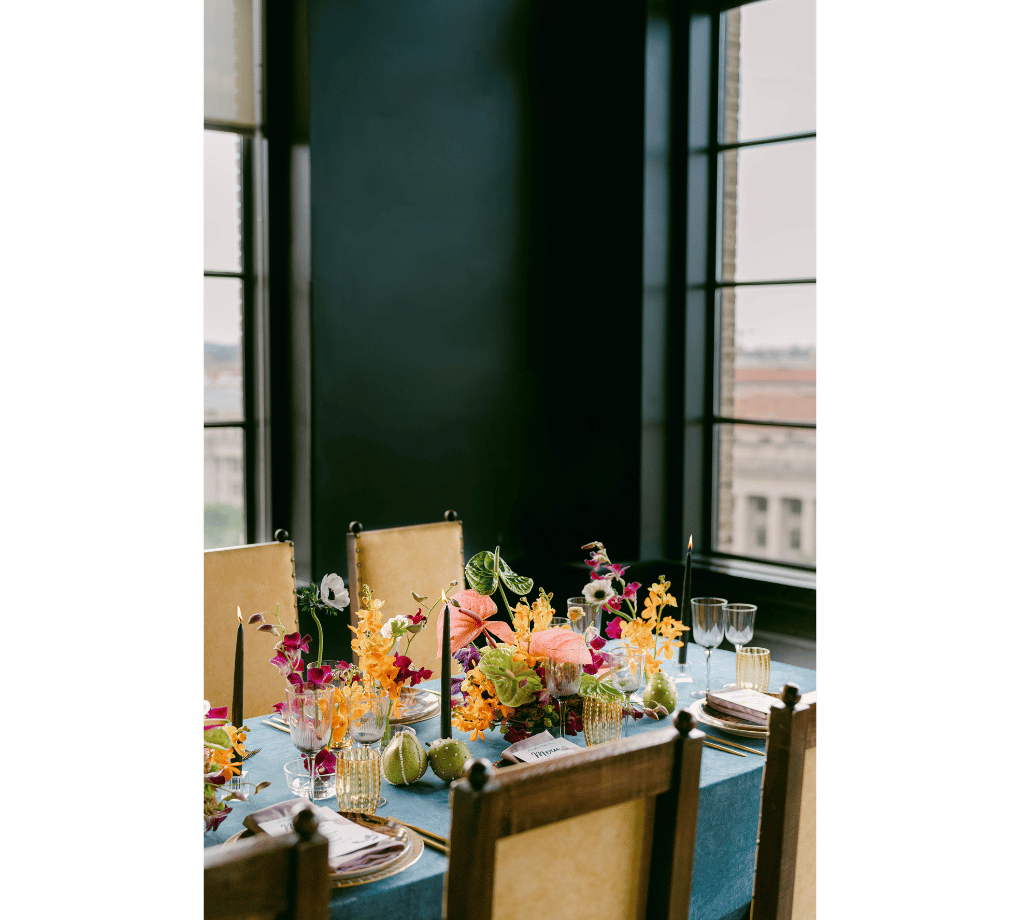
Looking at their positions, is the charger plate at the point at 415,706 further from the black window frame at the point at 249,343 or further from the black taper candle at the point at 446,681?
the black window frame at the point at 249,343

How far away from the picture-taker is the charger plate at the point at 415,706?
187 cm

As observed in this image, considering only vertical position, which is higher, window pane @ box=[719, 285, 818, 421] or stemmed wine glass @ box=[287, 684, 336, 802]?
window pane @ box=[719, 285, 818, 421]

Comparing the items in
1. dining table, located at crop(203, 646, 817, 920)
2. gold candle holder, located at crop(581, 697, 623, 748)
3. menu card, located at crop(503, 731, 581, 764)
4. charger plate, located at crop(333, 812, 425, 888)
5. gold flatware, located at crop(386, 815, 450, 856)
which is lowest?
dining table, located at crop(203, 646, 817, 920)

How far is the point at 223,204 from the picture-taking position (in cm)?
307

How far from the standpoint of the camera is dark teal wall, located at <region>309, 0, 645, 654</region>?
307 centimetres

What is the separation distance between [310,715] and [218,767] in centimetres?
16

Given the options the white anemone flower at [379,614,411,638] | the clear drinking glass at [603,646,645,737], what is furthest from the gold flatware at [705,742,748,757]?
the white anemone flower at [379,614,411,638]

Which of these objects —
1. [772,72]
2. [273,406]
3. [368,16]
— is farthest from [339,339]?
[772,72]

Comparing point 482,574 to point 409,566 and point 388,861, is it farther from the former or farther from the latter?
point 409,566

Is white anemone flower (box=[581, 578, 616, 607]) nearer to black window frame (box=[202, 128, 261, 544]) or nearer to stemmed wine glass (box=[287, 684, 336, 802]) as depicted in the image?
stemmed wine glass (box=[287, 684, 336, 802])

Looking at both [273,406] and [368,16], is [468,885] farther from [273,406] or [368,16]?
[368,16]

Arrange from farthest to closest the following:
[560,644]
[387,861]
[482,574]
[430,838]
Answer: [482,574] → [560,644] → [430,838] → [387,861]

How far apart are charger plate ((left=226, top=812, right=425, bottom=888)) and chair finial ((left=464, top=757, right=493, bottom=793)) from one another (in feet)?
1.19

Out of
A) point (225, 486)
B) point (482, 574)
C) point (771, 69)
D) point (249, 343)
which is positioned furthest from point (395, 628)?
point (771, 69)
